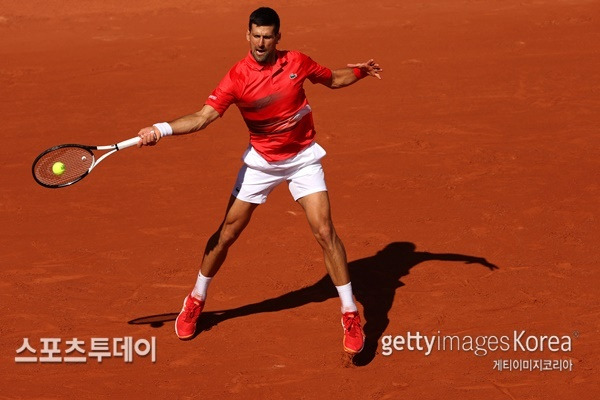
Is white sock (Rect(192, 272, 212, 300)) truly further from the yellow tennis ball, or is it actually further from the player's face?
the player's face

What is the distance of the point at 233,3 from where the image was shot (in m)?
18.2

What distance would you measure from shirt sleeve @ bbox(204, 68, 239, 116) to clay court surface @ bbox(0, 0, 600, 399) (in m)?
1.89

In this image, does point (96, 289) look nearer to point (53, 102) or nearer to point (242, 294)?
point (242, 294)

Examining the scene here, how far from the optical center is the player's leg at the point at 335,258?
8.00 meters

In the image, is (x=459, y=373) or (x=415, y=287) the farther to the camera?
(x=415, y=287)

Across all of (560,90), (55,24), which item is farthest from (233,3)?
(560,90)

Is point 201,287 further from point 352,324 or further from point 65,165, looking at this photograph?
point 65,165

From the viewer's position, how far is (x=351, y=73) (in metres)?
8.43

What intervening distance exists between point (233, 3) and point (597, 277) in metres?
10.5

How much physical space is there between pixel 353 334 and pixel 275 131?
62.7 inches
